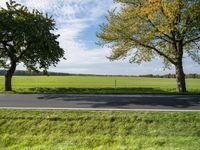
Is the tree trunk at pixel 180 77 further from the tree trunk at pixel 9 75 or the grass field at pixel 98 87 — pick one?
the tree trunk at pixel 9 75

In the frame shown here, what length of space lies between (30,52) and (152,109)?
1660 cm

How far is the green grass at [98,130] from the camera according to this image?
11133 mm

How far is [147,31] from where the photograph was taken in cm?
2475

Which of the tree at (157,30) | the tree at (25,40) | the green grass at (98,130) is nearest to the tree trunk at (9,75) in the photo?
the tree at (25,40)

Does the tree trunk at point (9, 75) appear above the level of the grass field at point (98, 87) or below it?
above

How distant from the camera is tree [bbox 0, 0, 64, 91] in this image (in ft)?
92.0

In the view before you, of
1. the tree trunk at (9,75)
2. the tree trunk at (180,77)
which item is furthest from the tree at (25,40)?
the tree trunk at (180,77)

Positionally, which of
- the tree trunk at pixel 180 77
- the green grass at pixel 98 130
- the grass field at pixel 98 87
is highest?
the tree trunk at pixel 180 77

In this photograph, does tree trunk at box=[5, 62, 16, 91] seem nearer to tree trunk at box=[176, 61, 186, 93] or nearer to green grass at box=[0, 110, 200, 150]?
tree trunk at box=[176, 61, 186, 93]

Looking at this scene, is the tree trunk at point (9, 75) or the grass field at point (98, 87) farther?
the tree trunk at point (9, 75)

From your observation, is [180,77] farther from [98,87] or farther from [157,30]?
[98,87]

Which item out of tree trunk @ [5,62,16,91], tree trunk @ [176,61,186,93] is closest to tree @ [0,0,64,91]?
tree trunk @ [5,62,16,91]

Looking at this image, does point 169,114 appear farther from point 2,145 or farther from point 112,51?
point 112,51

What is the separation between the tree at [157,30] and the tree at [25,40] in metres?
5.44
